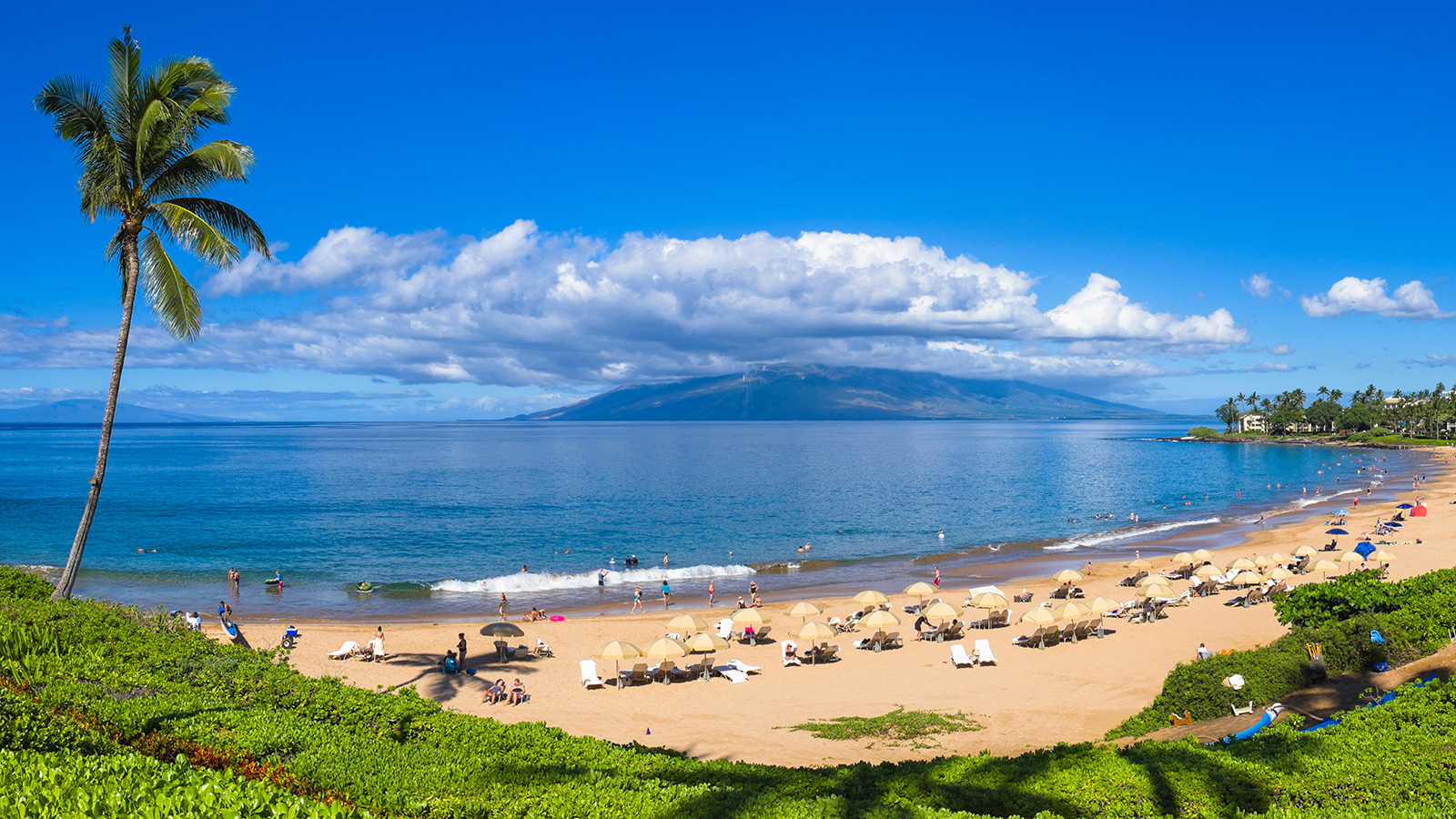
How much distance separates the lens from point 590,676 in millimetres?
24062

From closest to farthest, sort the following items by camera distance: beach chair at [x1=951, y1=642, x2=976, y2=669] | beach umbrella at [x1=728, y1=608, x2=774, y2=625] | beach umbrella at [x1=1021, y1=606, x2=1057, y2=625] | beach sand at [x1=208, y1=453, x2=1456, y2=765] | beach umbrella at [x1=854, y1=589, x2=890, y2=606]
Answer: beach sand at [x1=208, y1=453, x2=1456, y2=765] → beach chair at [x1=951, y1=642, x2=976, y2=669] → beach umbrella at [x1=1021, y1=606, x2=1057, y2=625] → beach umbrella at [x1=728, y1=608, x2=774, y2=625] → beach umbrella at [x1=854, y1=589, x2=890, y2=606]

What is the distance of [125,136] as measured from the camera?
53.6 ft

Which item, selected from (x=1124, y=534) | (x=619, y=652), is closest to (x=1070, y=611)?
(x=619, y=652)

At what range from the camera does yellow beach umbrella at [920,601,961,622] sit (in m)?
29.2

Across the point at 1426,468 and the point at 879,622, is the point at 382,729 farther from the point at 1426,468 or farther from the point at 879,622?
the point at 1426,468

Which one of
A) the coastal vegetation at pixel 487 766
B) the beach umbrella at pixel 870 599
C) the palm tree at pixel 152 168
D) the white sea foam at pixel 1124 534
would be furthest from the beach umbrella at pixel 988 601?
the palm tree at pixel 152 168

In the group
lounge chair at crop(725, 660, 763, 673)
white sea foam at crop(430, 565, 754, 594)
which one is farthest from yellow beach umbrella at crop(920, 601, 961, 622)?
white sea foam at crop(430, 565, 754, 594)

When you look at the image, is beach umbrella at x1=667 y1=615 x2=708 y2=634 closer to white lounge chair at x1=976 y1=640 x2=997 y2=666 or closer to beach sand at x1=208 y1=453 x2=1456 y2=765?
beach sand at x1=208 y1=453 x2=1456 y2=765

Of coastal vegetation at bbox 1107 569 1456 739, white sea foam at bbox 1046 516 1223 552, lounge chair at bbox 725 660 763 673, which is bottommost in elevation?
white sea foam at bbox 1046 516 1223 552

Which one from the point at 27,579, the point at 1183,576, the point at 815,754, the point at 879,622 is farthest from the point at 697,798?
the point at 1183,576

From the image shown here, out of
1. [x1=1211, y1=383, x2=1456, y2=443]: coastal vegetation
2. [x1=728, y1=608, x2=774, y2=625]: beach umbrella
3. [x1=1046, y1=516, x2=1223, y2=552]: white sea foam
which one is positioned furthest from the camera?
[x1=1211, y1=383, x2=1456, y2=443]: coastal vegetation

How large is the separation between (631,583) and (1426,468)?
114842mm

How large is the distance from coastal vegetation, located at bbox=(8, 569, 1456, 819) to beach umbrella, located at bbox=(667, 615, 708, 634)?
685 inches

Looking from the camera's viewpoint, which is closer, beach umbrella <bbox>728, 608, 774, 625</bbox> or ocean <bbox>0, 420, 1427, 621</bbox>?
beach umbrella <bbox>728, 608, 774, 625</bbox>
